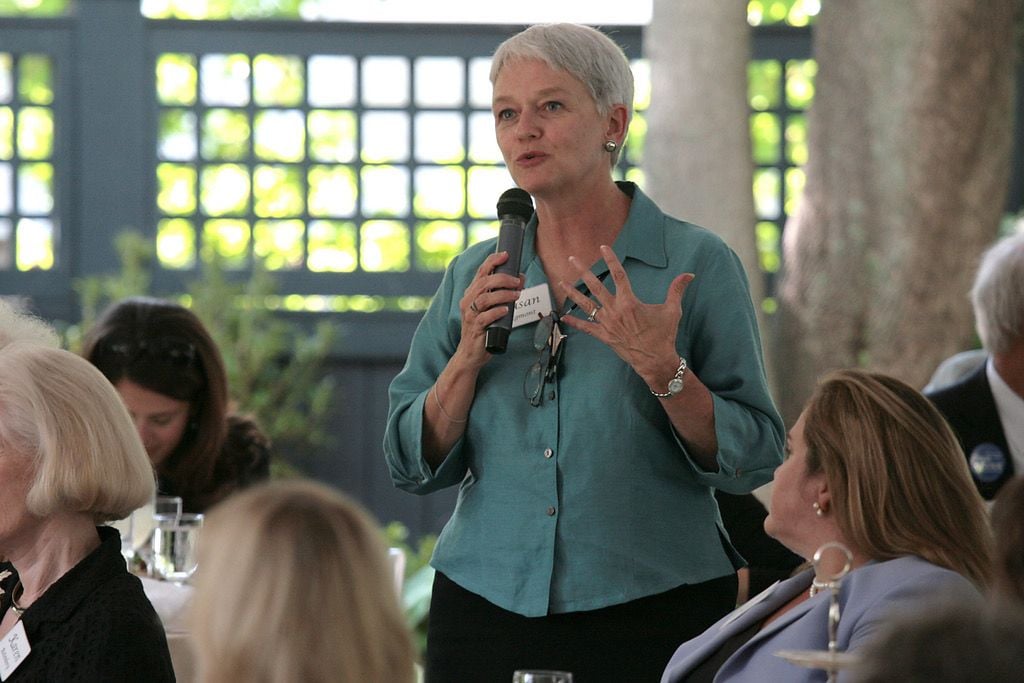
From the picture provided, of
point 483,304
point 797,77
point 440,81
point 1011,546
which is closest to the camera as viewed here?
point 1011,546

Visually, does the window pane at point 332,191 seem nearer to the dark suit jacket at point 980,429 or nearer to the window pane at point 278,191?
the window pane at point 278,191

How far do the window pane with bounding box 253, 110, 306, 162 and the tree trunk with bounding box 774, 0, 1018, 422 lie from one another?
7.85 feet

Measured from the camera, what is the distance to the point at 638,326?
7.91ft

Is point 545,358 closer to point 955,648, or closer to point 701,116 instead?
point 955,648

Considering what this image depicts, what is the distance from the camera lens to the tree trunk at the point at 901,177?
5672 mm

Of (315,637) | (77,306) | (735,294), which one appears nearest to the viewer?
(315,637)

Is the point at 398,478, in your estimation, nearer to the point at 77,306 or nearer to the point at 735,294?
the point at 735,294

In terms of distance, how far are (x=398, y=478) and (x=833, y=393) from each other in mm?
822

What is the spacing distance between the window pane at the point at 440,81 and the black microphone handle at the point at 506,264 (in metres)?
4.37

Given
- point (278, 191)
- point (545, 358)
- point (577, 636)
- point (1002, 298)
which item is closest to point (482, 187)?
point (278, 191)

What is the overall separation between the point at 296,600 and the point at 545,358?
123 centimetres

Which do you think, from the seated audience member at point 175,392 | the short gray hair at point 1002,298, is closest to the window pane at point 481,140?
the seated audience member at point 175,392

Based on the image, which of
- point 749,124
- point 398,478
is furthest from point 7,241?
point 398,478

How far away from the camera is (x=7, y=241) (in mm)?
6910
